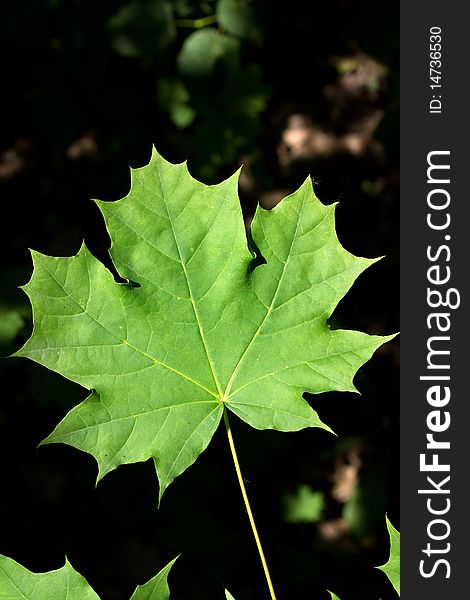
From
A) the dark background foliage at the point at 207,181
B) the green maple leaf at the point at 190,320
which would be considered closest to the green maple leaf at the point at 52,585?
the green maple leaf at the point at 190,320

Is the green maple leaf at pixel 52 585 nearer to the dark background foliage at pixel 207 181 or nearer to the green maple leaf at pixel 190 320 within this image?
the green maple leaf at pixel 190 320

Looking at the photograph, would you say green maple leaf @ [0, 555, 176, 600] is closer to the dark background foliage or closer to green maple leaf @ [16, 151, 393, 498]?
green maple leaf @ [16, 151, 393, 498]

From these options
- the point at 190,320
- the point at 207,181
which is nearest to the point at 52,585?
the point at 190,320

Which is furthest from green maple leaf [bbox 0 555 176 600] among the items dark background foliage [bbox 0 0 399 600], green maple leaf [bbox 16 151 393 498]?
dark background foliage [bbox 0 0 399 600]

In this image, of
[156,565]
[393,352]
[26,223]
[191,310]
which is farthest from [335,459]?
[191,310]

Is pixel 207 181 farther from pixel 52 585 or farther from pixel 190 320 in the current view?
pixel 52 585

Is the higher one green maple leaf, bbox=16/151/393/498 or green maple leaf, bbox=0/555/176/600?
green maple leaf, bbox=16/151/393/498

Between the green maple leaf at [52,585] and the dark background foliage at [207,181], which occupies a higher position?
the dark background foliage at [207,181]
